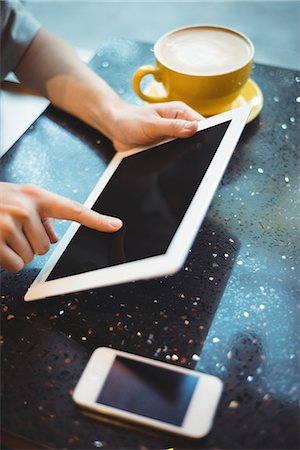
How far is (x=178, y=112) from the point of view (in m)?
0.87

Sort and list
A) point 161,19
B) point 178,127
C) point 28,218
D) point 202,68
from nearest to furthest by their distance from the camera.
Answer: point 28,218
point 178,127
point 202,68
point 161,19

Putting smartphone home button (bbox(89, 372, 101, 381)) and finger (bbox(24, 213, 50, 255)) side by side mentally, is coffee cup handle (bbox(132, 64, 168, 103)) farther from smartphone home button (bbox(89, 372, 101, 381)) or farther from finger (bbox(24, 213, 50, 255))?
smartphone home button (bbox(89, 372, 101, 381))

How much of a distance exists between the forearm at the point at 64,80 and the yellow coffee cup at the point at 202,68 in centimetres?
8

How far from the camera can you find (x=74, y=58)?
1.05 m

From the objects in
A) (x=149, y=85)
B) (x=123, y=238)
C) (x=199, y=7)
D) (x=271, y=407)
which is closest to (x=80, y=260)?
(x=123, y=238)

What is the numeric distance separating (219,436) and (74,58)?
2.57 feet

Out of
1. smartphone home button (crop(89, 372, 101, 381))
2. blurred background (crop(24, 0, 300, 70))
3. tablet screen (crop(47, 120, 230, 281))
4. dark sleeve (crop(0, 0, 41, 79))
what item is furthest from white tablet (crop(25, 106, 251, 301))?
blurred background (crop(24, 0, 300, 70))

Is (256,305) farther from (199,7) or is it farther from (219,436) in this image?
(199,7)

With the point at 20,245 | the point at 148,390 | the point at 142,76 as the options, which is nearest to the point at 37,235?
the point at 20,245

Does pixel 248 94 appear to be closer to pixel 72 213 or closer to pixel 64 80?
pixel 64 80

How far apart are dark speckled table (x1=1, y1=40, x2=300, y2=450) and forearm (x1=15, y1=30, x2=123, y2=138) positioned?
0.35 feet

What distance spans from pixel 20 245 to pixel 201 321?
0.27m

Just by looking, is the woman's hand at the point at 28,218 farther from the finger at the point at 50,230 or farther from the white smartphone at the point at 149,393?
the white smartphone at the point at 149,393

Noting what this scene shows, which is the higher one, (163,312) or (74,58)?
(74,58)
